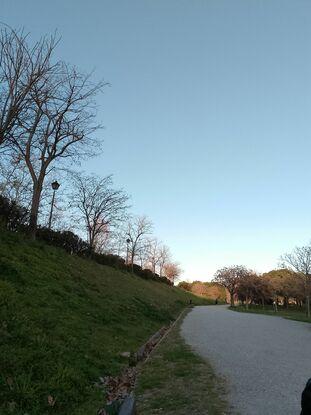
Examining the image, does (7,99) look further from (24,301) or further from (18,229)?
(18,229)

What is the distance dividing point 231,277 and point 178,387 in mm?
63345

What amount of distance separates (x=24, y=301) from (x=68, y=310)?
222 cm

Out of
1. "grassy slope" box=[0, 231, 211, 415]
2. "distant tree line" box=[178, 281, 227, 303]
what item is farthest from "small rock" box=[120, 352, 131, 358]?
"distant tree line" box=[178, 281, 227, 303]

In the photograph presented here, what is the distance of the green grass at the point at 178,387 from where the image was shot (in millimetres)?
6289

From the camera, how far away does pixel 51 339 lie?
26.3 feet

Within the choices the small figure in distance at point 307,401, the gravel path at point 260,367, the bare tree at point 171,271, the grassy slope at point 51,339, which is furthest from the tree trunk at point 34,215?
the bare tree at point 171,271

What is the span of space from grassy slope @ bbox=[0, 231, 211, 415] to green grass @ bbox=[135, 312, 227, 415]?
0.80m

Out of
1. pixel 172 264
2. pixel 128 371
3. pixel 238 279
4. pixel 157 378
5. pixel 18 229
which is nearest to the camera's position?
pixel 157 378

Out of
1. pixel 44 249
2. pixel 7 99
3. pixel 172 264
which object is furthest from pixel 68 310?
pixel 172 264

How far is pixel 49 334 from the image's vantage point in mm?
8375

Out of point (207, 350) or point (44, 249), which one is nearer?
point (207, 350)

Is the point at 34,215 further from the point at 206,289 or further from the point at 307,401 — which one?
the point at 206,289

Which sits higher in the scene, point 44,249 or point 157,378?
point 44,249

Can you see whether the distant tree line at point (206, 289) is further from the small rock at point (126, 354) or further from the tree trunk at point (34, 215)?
the small rock at point (126, 354)
